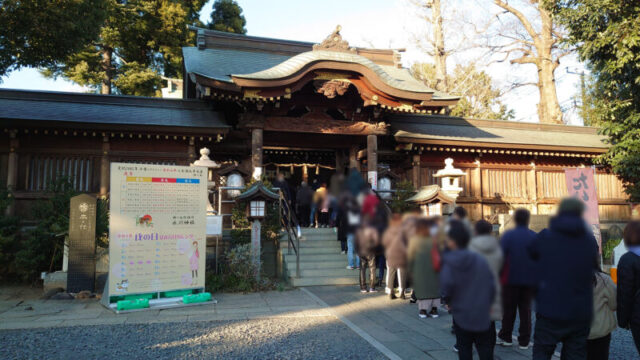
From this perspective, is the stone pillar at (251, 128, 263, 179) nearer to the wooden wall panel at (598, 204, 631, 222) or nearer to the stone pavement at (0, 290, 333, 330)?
the stone pavement at (0, 290, 333, 330)

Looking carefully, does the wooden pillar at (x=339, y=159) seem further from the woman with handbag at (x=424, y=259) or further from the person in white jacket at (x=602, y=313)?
the woman with handbag at (x=424, y=259)

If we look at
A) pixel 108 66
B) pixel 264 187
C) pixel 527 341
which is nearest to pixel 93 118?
pixel 264 187

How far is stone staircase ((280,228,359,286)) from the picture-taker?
9914mm

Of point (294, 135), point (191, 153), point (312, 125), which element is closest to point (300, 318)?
point (312, 125)

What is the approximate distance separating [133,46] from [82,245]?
18.4 meters

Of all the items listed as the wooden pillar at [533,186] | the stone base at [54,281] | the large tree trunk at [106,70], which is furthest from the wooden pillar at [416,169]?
the large tree trunk at [106,70]

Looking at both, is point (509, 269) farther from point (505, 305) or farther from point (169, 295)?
point (169, 295)

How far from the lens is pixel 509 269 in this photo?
2.84 feet

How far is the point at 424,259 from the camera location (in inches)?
36.4

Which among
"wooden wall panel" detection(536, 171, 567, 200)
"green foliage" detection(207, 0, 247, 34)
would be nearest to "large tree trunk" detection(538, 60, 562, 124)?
"wooden wall panel" detection(536, 171, 567, 200)

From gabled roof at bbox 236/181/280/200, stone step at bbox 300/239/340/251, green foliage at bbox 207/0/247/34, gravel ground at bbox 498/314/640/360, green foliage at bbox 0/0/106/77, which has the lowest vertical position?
gravel ground at bbox 498/314/640/360

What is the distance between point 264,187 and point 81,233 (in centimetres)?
404

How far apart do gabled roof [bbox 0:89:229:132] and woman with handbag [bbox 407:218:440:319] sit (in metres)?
11.1

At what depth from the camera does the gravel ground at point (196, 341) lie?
5125 mm
